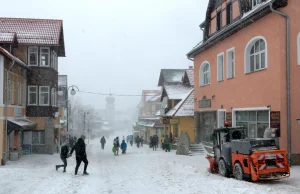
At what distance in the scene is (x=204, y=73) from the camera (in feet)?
89.2

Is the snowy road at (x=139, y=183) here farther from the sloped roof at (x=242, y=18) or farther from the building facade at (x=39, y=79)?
the building facade at (x=39, y=79)

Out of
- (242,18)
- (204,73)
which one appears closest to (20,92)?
(204,73)

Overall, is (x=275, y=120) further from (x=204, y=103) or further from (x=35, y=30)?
(x=35, y=30)

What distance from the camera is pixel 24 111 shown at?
26719 mm

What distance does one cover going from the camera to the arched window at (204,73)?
86.1ft

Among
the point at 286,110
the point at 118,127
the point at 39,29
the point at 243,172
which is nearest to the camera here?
the point at 243,172

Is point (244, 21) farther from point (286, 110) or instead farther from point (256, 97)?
point (286, 110)

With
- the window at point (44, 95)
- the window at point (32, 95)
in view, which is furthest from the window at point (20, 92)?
the window at point (44, 95)

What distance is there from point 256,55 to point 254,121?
3.39m

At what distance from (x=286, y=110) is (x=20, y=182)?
1129 centimetres

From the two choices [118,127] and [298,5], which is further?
[118,127]

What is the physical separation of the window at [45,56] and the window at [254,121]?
15.1 meters

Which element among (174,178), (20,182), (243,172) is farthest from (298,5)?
(20,182)

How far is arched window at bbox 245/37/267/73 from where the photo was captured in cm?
1791
